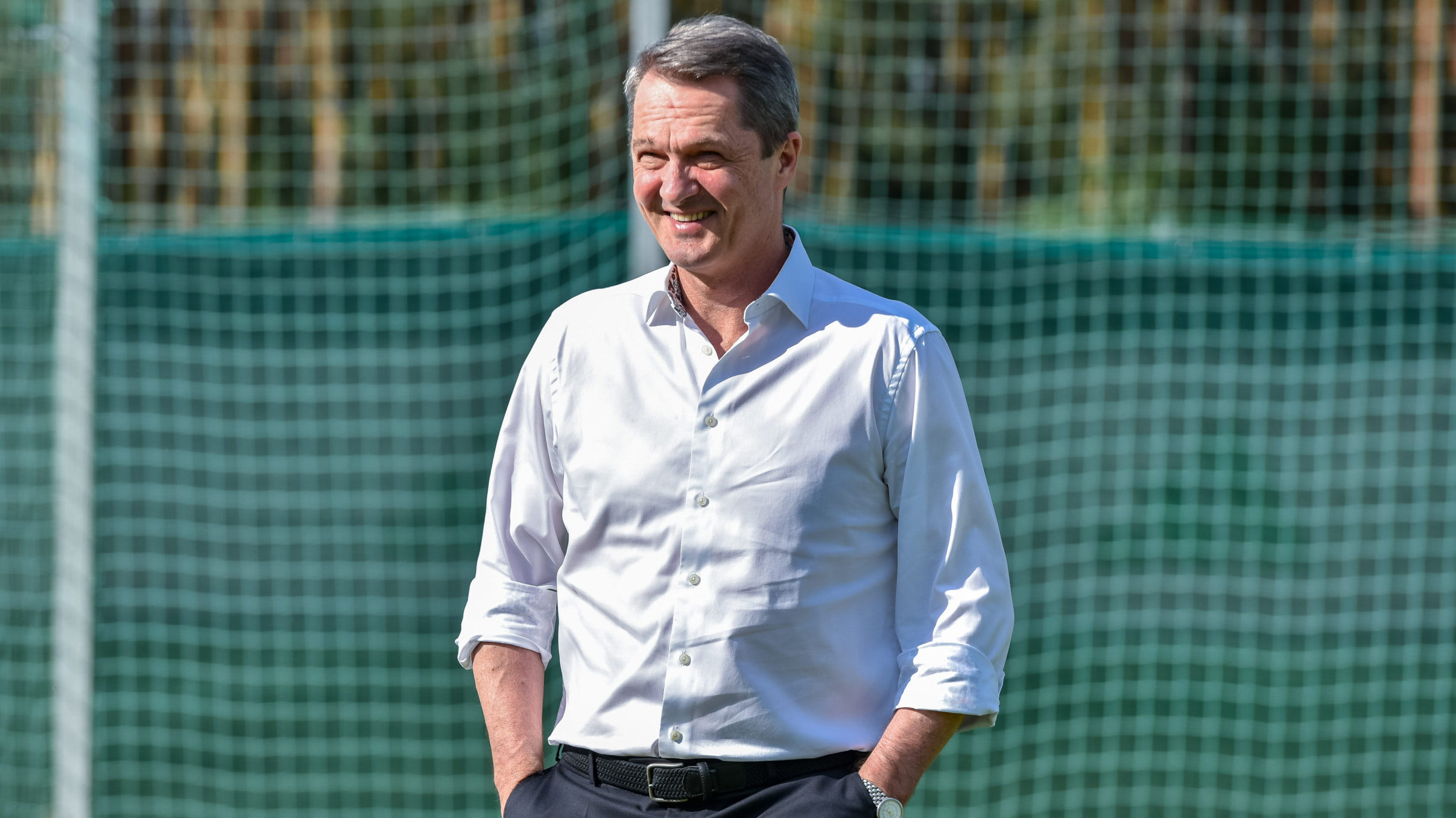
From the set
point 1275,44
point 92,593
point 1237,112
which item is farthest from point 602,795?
point 1275,44

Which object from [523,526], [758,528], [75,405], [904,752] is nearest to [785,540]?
[758,528]

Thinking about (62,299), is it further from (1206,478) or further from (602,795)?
(1206,478)

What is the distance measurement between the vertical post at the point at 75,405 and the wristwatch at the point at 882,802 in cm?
281

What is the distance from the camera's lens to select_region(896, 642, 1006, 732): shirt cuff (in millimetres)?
1666

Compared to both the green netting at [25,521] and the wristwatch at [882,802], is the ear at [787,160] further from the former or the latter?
the green netting at [25,521]

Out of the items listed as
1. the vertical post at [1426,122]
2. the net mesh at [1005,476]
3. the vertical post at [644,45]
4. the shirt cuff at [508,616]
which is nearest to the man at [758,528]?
the shirt cuff at [508,616]

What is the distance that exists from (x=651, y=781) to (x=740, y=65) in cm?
91

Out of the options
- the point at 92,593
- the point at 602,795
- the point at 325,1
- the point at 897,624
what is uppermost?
the point at 325,1

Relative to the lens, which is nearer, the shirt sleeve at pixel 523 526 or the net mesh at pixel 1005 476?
the shirt sleeve at pixel 523 526

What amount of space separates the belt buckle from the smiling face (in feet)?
2.08

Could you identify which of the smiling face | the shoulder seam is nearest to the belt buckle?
the shoulder seam

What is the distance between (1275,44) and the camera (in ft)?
18.5

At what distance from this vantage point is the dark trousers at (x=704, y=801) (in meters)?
1.68

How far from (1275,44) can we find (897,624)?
4721 millimetres
